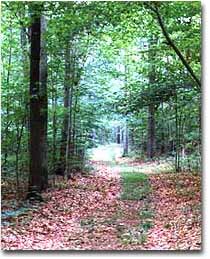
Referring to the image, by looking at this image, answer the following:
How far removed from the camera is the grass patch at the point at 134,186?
3.81 metres

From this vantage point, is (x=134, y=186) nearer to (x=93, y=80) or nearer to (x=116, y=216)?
(x=116, y=216)

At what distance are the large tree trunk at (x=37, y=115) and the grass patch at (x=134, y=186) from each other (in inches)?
31.6

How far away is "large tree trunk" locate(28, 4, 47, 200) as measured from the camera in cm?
442

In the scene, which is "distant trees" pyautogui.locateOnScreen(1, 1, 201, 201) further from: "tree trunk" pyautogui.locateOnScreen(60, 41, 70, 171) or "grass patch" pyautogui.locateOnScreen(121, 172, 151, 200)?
"grass patch" pyautogui.locateOnScreen(121, 172, 151, 200)

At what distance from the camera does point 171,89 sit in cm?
445

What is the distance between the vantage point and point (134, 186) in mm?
3969

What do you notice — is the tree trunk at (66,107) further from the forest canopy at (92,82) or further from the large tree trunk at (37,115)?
the large tree trunk at (37,115)

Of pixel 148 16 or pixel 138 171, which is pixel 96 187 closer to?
pixel 138 171

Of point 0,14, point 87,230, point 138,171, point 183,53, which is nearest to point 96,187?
point 138,171

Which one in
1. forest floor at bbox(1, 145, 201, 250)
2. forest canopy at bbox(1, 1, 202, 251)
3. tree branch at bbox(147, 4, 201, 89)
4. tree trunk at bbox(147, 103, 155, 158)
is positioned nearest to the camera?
forest floor at bbox(1, 145, 201, 250)

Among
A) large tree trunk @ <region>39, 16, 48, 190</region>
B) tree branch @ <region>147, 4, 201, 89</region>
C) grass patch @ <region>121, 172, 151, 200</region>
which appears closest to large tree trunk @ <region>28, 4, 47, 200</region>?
large tree trunk @ <region>39, 16, 48, 190</region>

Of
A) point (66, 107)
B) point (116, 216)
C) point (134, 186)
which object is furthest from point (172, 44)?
point (66, 107)

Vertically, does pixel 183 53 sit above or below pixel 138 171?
above

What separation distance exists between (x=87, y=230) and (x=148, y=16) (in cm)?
163
